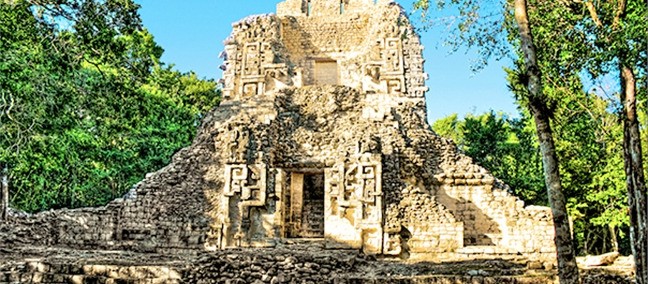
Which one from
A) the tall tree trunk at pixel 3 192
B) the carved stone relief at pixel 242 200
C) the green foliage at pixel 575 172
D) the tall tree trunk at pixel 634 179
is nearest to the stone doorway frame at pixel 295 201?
the carved stone relief at pixel 242 200

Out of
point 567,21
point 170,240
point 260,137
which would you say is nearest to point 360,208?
point 260,137

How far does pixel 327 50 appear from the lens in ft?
69.5

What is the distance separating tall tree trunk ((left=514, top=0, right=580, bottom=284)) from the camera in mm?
5594

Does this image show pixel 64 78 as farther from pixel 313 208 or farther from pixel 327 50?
pixel 327 50

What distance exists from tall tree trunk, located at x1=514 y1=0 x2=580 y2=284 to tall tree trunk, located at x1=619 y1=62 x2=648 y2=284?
1056 mm

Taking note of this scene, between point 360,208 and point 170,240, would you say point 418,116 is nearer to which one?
point 360,208

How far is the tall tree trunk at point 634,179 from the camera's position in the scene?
20.4 feet

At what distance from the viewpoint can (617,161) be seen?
51.6 ft

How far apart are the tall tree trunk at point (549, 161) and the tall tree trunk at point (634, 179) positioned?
1056 mm

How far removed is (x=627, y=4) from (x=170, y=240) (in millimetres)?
10833

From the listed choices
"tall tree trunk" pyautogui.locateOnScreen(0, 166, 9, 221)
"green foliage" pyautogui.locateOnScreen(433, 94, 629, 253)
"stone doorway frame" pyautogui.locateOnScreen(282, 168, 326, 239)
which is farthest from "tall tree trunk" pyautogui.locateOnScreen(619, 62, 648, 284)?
"tall tree trunk" pyautogui.locateOnScreen(0, 166, 9, 221)

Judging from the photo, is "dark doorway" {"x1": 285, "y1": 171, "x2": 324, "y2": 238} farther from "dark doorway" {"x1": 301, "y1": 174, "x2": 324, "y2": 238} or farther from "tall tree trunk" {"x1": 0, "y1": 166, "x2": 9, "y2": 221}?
"tall tree trunk" {"x1": 0, "y1": 166, "x2": 9, "y2": 221}

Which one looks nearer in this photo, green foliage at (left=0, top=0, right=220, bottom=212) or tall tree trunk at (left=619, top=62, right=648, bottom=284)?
tall tree trunk at (left=619, top=62, right=648, bottom=284)

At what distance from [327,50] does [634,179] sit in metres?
15.6
